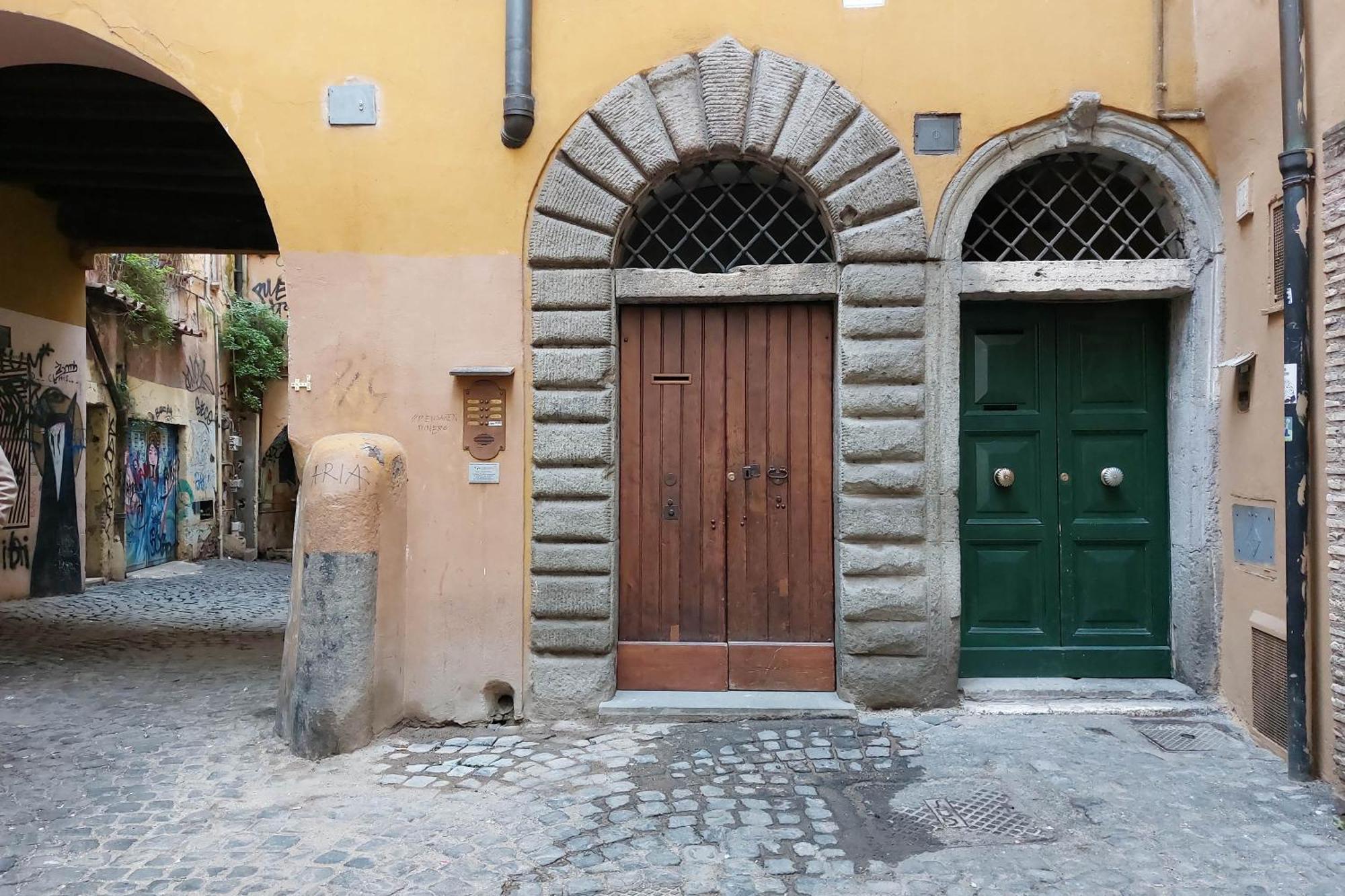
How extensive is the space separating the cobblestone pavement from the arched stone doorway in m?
0.76

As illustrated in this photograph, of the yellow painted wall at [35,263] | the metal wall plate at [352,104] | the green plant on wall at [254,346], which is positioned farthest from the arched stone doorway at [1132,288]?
the green plant on wall at [254,346]

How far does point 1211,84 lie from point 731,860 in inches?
174

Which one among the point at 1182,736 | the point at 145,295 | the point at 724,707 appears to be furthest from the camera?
the point at 145,295

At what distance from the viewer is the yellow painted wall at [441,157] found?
486 cm

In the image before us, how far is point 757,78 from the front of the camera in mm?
4852

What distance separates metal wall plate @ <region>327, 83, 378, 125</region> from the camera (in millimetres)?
4945

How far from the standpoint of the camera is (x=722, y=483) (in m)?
5.03

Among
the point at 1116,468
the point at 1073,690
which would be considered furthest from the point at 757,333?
the point at 1073,690

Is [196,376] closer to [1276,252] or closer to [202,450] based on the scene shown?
[202,450]

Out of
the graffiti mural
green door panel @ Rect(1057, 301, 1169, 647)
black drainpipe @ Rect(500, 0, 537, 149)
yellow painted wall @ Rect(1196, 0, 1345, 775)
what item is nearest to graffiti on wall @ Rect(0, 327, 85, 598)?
the graffiti mural

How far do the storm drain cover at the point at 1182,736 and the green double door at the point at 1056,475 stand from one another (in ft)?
2.03

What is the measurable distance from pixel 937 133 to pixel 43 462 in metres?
9.17

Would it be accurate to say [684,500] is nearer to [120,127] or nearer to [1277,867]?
[1277,867]

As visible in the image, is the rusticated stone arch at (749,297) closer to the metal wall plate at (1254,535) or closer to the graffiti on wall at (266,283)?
the metal wall plate at (1254,535)
